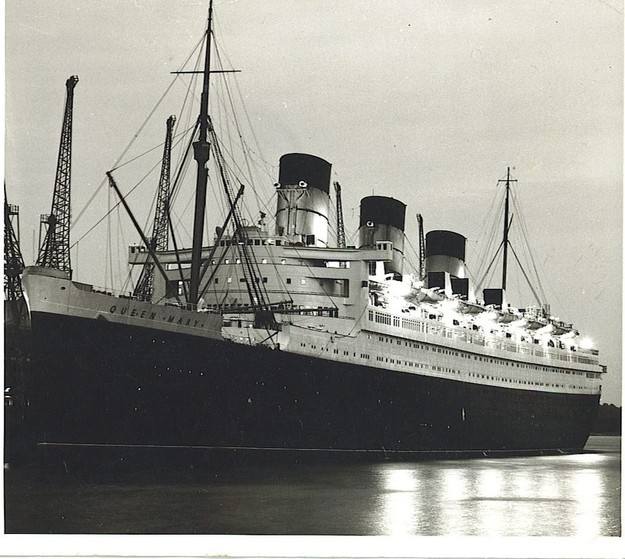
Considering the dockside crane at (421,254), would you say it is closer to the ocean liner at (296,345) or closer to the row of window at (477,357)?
the ocean liner at (296,345)

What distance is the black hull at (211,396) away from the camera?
1983 cm

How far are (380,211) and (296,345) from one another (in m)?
8.49

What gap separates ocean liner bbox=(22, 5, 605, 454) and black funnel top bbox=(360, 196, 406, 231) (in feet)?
0.23

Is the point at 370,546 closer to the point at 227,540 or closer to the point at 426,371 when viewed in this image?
the point at 227,540

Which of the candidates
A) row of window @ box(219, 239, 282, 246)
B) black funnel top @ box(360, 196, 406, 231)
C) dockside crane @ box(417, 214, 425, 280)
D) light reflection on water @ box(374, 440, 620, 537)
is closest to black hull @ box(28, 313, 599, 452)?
light reflection on water @ box(374, 440, 620, 537)

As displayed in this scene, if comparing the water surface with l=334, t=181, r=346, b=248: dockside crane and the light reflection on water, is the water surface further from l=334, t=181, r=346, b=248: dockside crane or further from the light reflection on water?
l=334, t=181, r=346, b=248: dockside crane

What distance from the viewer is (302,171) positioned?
28.7 m

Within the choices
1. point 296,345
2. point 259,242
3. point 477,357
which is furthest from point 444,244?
point 296,345

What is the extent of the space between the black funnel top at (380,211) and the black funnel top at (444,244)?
180 inches

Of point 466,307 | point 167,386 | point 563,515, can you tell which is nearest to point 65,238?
point 167,386

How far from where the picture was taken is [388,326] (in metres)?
28.7

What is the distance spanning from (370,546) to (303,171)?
17799 mm

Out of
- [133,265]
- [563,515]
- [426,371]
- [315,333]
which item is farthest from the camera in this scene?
[426,371]

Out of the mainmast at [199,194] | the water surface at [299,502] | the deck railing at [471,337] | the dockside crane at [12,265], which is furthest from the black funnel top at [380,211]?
the dockside crane at [12,265]
